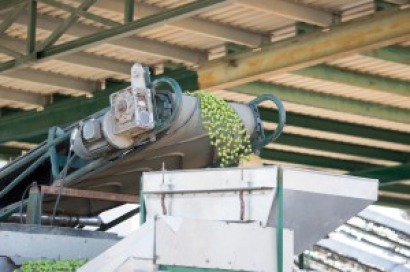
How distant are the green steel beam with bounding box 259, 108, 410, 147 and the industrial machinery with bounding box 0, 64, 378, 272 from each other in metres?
10.7

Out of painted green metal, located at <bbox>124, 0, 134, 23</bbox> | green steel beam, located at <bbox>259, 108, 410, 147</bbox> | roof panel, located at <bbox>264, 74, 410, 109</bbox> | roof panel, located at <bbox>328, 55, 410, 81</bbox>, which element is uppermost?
painted green metal, located at <bbox>124, 0, 134, 23</bbox>

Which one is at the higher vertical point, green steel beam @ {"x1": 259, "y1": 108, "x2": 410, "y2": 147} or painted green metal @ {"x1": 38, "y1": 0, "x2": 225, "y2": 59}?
painted green metal @ {"x1": 38, "y1": 0, "x2": 225, "y2": 59}

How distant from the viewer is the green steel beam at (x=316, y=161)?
22.4 metres

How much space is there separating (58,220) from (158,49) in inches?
281

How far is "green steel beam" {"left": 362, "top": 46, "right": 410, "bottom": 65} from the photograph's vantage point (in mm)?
15152

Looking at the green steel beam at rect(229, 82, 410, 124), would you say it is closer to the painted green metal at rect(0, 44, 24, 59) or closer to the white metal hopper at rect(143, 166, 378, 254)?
the painted green metal at rect(0, 44, 24, 59)

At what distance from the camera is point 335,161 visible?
Answer: 74.7 feet

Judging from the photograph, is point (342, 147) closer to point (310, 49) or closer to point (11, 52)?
point (310, 49)

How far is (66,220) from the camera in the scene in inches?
335

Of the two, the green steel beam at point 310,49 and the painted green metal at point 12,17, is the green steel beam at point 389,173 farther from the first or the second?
the painted green metal at point 12,17

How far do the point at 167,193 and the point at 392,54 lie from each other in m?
9.45

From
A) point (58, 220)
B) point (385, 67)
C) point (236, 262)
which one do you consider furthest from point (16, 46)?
point (236, 262)

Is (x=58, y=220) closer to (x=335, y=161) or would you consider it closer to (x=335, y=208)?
(x=335, y=208)

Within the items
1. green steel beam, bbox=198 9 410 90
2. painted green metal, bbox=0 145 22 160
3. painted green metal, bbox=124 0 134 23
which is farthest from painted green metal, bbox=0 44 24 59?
painted green metal, bbox=0 145 22 160
